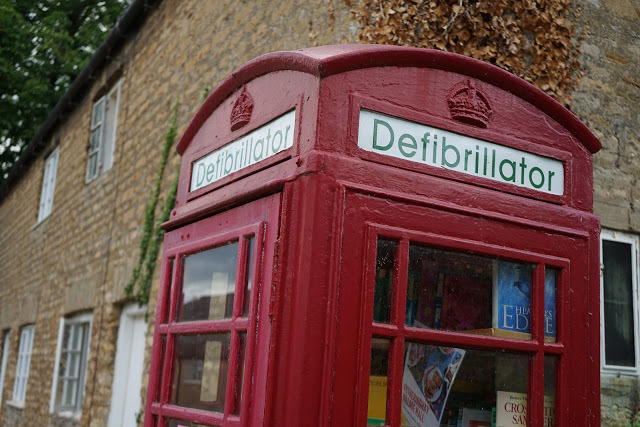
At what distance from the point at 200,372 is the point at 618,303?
8.55 ft

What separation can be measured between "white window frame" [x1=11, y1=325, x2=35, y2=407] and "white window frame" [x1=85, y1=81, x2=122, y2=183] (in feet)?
11.8

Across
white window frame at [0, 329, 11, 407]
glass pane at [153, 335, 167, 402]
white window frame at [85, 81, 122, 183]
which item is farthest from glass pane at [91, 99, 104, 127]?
glass pane at [153, 335, 167, 402]

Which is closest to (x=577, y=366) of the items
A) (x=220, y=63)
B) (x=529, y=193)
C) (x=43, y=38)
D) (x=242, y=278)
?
(x=529, y=193)

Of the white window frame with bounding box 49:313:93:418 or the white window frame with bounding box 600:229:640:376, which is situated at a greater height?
the white window frame with bounding box 600:229:640:376

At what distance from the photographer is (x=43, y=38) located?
1587 cm

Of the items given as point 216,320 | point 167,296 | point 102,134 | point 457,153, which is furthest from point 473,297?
point 102,134

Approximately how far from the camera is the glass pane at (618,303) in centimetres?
410

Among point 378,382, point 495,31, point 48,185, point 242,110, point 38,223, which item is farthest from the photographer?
point 48,185

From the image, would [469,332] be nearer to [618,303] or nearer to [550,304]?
[550,304]

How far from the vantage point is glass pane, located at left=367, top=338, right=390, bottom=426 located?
2.26 m

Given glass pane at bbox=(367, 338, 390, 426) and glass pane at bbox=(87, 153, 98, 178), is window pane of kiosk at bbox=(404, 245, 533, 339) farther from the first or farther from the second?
glass pane at bbox=(87, 153, 98, 178)

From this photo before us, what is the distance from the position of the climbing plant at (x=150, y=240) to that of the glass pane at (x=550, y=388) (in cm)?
428

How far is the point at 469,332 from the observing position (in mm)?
2506

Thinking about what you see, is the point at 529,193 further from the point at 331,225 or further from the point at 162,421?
the point at 162,421
